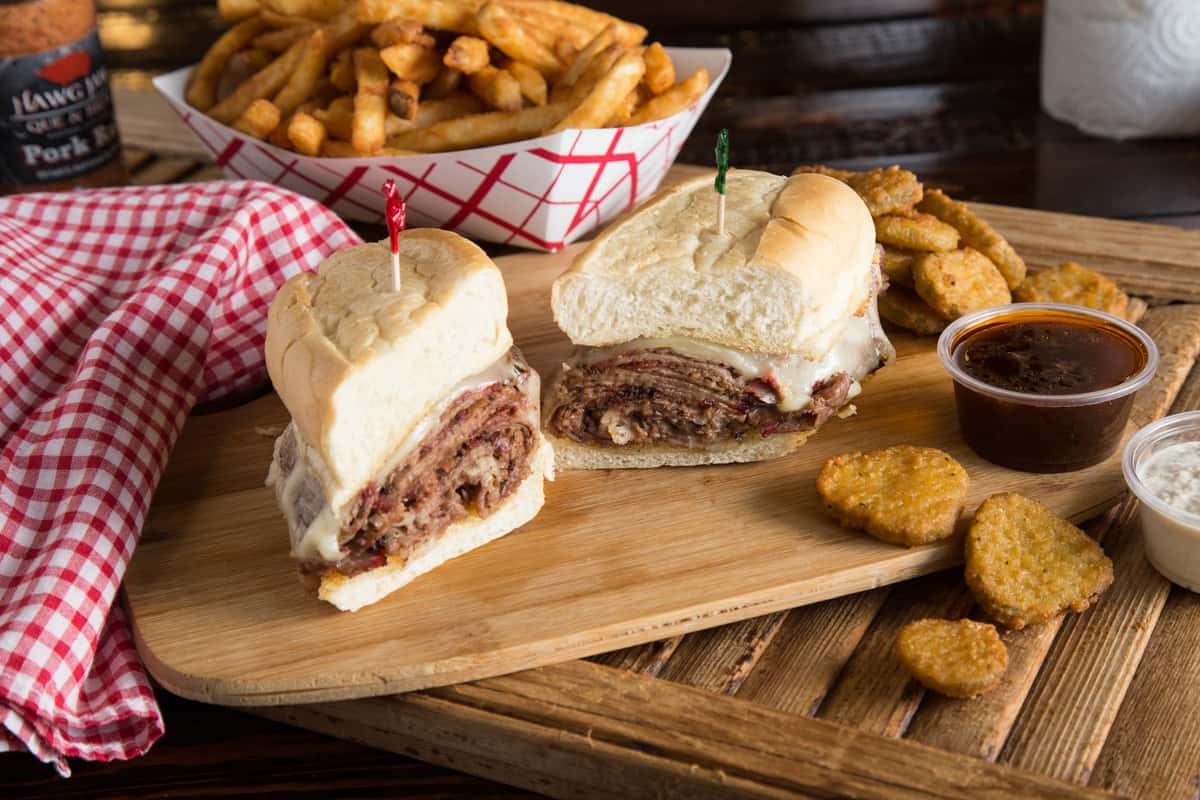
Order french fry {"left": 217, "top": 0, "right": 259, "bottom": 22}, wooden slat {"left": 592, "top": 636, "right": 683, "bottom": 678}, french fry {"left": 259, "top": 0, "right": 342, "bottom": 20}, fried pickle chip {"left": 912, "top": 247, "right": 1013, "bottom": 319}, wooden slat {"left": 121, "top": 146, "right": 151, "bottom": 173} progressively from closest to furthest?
wooden slat {"left": 592, "top": 636, "right": 683, "bottom": 678}
fried pickle chip {"left": 912, "top": 247, "right": 1013, "bottom": 319}
french fry {"left": 259, "top": 0, "right": 342, "bottom": 20}
french fry {"left": 217, "top": 0, "right": 259, "bottom": 22}
wooden slat {"left": 121, "top": 146, "right": 151, "bottom": 173}

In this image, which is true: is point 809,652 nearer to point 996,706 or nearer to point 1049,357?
point 996,706

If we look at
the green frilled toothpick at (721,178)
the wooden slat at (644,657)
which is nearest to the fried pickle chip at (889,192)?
the green frilled toothpick at (721,178)

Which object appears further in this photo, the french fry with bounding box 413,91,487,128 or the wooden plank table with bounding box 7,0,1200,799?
the french fry with bounding box 413,91,487,128

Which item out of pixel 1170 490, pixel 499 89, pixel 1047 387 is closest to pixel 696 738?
pixel 1170 490

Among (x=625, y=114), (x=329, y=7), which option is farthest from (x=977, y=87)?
(x=329, y=7)

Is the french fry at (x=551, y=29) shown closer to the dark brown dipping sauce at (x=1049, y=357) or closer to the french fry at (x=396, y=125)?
the french fry at (x=396, y=125)

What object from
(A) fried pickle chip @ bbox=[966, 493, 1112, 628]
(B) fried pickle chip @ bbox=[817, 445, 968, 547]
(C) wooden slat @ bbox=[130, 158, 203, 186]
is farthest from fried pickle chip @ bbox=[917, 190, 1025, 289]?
(C) wooden slat @ bbox=[130, 158, 203, 186]

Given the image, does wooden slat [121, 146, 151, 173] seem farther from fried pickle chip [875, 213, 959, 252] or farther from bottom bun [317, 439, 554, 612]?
fried pickle chip [875, 213, 959, 252]
